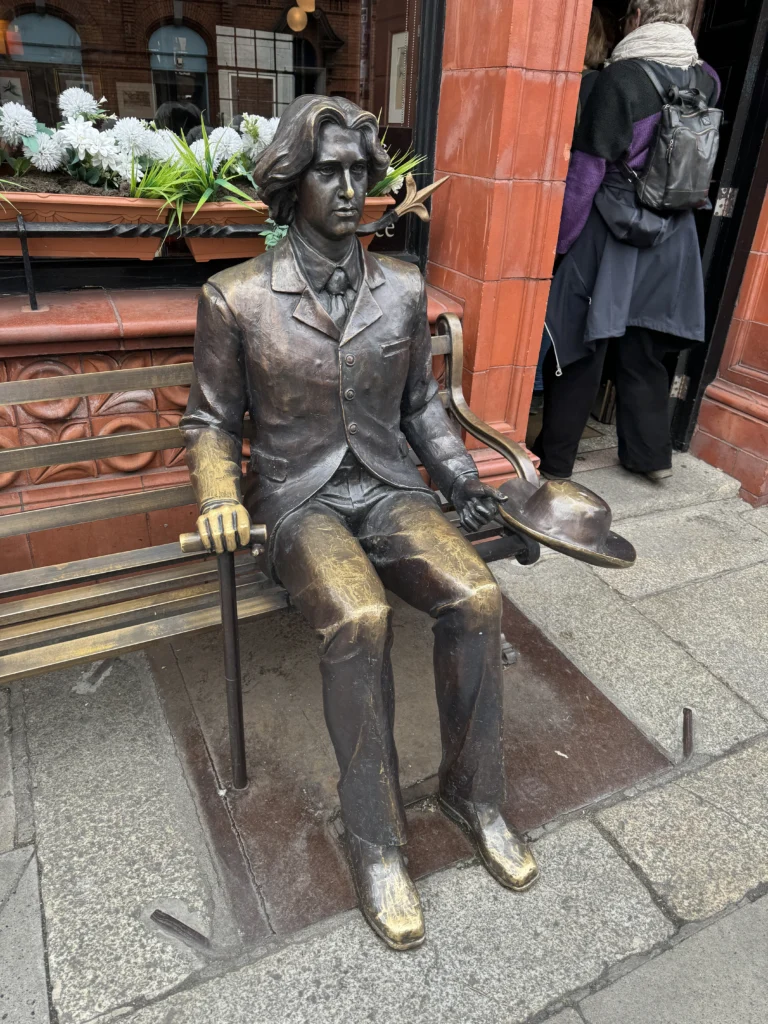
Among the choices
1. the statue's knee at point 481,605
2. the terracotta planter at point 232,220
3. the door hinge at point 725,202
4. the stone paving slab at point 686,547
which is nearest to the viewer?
the statue's knee at point 481,605

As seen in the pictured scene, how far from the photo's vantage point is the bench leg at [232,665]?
202 cm

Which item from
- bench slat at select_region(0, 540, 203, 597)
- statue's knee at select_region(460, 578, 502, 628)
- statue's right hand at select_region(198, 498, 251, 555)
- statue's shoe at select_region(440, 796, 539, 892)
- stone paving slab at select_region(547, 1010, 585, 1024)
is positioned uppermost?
statue's right hand at select_region(198, 498, 251, 555)

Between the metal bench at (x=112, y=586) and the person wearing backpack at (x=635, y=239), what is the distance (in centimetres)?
171

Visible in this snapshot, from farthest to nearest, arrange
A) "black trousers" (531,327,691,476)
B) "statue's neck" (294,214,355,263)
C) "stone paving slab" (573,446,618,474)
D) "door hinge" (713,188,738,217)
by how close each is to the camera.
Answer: "stone paving slab" (573,446,618,474)
"door hinge" (713,188,738,217)
"black trousers" (531,327,691,476)
"statue's neck" (294,214,355,263)

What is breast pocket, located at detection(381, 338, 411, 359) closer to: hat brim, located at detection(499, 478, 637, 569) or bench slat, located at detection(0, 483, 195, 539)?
hat brim, located at detection(499, 478, 637, 569)

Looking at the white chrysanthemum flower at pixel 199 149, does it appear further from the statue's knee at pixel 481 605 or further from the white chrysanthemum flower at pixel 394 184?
the statue's knee at pixel 481 605

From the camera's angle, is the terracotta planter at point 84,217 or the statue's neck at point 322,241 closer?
the statue's neck at point 322,241

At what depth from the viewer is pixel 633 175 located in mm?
3820

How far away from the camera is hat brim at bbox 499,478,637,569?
2201 mm

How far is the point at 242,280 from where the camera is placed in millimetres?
2170

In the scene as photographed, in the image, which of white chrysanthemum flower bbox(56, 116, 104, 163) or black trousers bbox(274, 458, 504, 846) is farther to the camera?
white chrysanthemum flower bbox(56, 116, 104, 163)

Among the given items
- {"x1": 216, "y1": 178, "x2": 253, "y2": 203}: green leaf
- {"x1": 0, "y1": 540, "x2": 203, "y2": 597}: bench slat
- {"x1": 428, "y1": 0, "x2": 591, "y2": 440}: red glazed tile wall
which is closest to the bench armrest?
{"x1": 428, "y1": 0, "x2": 591, "y2": 440}: red glazed tile wall

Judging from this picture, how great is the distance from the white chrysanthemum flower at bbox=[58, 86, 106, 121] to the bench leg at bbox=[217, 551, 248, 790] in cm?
212

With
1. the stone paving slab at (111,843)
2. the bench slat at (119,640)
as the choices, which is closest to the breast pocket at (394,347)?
the bench slat at (119,640)
